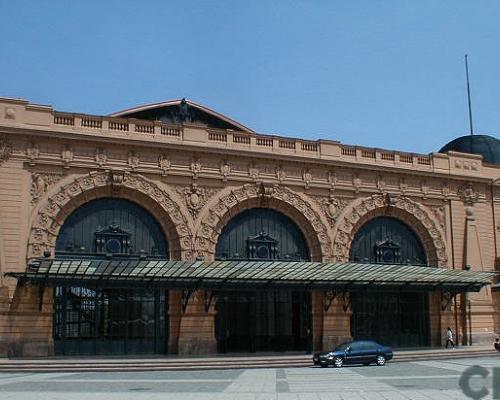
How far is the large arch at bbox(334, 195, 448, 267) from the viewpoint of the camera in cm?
4603

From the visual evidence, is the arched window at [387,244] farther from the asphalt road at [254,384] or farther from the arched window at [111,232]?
the asphalt road at [254,384]

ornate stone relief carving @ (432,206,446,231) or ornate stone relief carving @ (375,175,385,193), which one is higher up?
ornate stone relief carving @ (375,175,385,193)

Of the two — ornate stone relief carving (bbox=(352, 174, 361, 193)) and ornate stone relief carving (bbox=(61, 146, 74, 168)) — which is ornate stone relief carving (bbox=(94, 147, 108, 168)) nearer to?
ornate stone relief carving (bbox=(61, 146, 74, 168))

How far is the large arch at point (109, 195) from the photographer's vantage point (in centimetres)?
3834

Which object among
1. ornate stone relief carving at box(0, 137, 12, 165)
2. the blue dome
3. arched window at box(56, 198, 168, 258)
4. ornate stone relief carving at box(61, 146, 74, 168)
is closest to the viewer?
ornate stone relief carving at box(0, 137, 12, 165)

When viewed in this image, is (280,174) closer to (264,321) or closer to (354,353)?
(264,321)

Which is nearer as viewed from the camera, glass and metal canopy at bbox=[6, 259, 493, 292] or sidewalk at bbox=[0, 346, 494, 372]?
sidewalk at bbox=[0, 346, 494, 372]

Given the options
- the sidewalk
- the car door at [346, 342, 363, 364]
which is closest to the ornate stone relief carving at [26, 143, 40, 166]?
the sidewalk

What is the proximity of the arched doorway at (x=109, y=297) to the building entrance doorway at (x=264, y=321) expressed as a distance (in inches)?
161

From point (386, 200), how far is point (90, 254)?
19.9 meters

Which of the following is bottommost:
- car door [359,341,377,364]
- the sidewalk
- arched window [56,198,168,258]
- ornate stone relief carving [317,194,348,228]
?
the sidewalk

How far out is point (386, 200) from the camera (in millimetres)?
47875

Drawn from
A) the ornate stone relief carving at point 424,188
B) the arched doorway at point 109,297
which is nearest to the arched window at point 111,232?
the arched doorway at point 109,297

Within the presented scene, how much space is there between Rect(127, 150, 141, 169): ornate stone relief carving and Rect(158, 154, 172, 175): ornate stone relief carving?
1.28 metres
